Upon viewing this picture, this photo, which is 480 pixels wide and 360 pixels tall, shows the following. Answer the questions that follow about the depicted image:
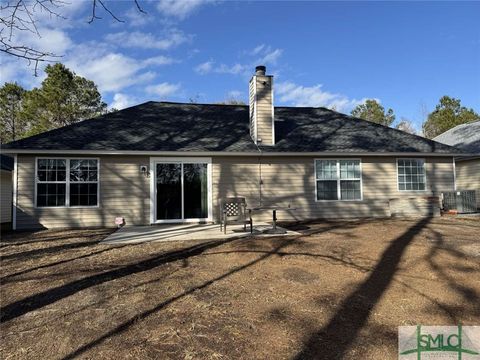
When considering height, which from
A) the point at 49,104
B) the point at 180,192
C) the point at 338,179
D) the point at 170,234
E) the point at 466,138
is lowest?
the point at 170,234

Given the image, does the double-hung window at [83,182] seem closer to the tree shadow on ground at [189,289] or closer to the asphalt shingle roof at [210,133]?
the asphalt shingle roof at [210,133]

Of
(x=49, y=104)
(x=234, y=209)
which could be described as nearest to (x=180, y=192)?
(x=234, y=209)

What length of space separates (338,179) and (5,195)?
44.0 ft

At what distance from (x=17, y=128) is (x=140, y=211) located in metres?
23.7

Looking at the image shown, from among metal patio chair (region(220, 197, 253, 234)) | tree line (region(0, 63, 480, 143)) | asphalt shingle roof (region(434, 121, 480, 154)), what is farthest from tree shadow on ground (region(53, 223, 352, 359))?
tree line (region(0, 63, 480, 143))

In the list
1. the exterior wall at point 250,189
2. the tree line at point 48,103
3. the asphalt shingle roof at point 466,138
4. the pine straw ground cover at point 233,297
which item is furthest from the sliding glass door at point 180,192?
the tree line at point 48,103

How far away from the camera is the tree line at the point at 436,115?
34406 mm

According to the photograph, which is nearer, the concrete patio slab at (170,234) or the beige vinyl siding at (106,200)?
the concrete patio slab at (170,234)

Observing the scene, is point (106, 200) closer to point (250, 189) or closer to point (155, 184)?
point (155, 184)

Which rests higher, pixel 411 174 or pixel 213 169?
pixel 213 169

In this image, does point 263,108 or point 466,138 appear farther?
point 466,138

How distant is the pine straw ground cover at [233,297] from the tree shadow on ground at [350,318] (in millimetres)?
13

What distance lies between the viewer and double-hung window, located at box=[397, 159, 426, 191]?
1342 cm

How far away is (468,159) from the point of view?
17.6m
